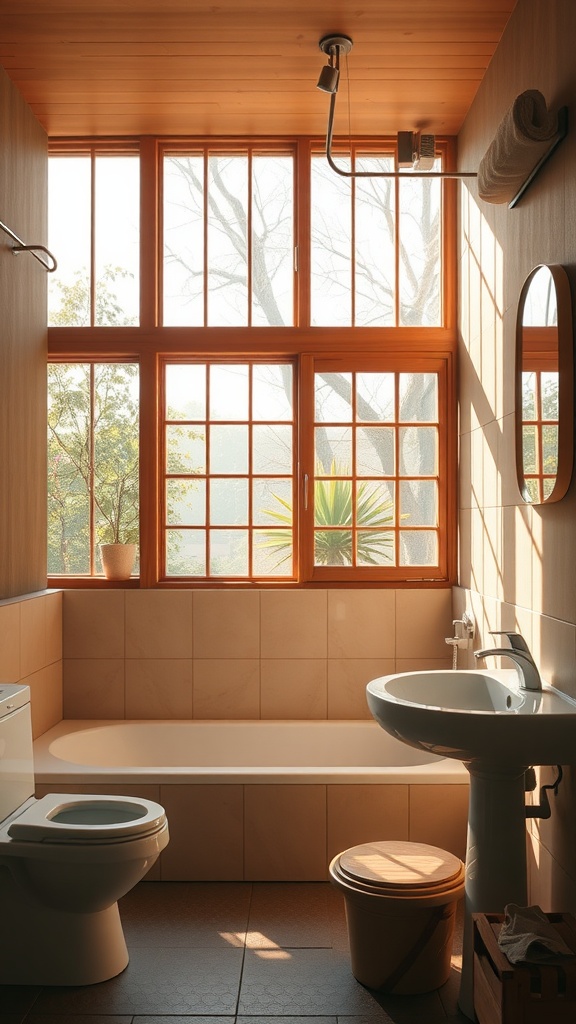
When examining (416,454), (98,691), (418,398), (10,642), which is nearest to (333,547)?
(416,454)

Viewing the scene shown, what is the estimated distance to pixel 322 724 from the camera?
371cm

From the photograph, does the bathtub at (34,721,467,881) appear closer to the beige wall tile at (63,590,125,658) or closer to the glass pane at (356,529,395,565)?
the beige wall tile at (63,590,125,658)

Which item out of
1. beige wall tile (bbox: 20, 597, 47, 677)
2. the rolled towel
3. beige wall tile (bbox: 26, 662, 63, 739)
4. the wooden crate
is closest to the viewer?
the wooden crate

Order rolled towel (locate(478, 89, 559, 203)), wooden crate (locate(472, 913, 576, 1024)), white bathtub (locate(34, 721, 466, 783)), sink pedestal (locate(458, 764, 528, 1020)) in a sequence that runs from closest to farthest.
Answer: wooden crate (locate(472, 913, 576, 1024)) → sink pedestal (locate(458, 764, 528, 1020)) → rolled towel (locate(478, 89, 559, 203)) → white bathtub (locate(34, 721, 466, 783))

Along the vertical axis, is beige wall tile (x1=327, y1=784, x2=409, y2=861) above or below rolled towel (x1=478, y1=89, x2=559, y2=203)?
below

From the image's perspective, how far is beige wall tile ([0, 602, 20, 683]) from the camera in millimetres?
3111

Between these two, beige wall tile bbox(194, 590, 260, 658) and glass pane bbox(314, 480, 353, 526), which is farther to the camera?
glass pane bbox(314, 480, 353, 526)

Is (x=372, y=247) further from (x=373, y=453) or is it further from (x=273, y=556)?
(x=273, y=556)

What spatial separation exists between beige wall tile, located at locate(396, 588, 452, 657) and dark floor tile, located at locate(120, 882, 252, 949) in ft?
4.11

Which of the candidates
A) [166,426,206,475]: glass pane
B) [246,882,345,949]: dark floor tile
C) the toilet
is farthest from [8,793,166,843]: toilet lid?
[166,426,206,475]: glass pane

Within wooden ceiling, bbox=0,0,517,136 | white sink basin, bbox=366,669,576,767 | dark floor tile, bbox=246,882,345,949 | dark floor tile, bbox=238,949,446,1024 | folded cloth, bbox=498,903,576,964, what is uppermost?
wooden ceiling, bbox=0,0,517,136

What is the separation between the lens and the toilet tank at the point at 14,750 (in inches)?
97.9

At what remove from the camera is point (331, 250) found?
13.0 feet

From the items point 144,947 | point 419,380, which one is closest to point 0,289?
point 419,380
